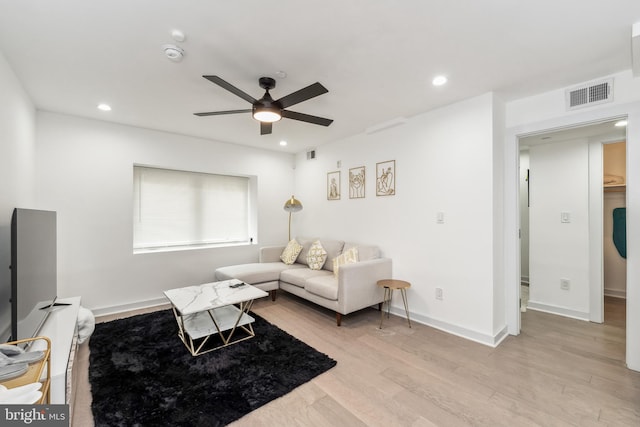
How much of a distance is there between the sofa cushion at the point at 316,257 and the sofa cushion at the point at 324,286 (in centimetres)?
44

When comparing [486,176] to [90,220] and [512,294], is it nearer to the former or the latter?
[512,294]

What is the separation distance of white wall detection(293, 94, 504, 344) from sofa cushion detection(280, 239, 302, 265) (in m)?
1.03

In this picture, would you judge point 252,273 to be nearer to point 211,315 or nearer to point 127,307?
point 211,315

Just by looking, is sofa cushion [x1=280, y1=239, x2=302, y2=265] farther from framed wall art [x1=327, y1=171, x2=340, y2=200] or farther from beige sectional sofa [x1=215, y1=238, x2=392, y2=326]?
framed wall art [x1=327, y1=171, x2=340, y2=200]

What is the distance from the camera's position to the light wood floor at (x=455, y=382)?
1784 mm

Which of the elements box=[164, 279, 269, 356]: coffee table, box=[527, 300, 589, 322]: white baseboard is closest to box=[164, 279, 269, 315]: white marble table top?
box=[164, 279, 269, 356]: coffee table

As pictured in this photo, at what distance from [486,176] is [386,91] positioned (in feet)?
4.37

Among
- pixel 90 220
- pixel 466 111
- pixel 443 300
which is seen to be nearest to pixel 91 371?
pixel 90 220


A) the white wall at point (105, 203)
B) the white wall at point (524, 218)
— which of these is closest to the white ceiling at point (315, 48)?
the white wall at point (105, 203)

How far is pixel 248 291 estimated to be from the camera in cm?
304

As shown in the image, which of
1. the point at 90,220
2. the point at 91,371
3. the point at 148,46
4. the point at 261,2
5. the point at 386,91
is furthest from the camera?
the point at 90,220

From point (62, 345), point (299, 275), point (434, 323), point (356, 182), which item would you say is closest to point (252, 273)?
point (299, 275)

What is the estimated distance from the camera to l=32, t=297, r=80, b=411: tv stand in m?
1.49

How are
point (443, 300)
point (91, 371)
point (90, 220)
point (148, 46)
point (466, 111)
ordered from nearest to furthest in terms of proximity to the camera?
point (148, 46), point (91, 371), point (466, 111), point (443, 300), point (90, 220)
